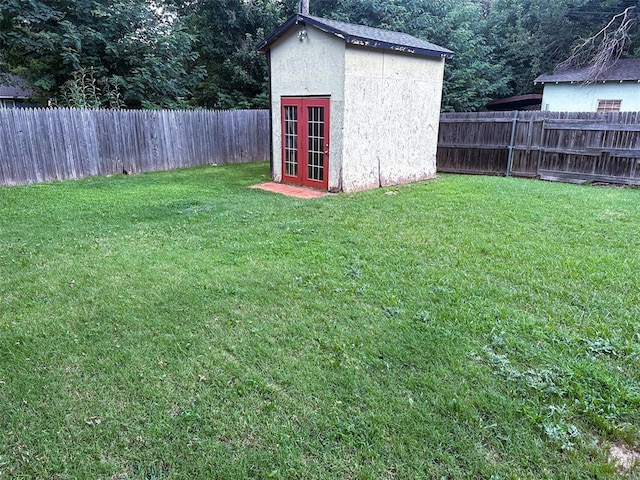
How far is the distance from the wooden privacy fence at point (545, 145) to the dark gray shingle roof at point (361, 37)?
2227 mm

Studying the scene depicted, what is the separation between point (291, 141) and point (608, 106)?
11916 millimetres

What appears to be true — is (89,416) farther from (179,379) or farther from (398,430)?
(398,430)

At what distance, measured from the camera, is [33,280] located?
12.3 feet

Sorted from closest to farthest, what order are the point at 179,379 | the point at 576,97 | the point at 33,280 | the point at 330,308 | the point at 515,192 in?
the point at 179,379, the point at 330,308, the point at 33,280, the point at 515,192, the point at 576,97

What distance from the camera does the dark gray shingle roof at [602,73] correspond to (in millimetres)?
13553

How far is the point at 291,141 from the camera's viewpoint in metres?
8.69

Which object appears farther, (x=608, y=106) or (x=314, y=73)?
(x=608, y=106)

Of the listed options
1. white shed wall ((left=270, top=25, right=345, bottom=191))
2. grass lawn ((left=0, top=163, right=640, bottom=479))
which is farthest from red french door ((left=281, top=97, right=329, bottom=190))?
grass lawn ((left=0, top=163, right=640, bottom=479))

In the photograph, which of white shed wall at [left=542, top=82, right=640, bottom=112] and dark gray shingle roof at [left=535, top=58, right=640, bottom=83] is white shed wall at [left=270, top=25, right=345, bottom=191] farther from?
white shed wall at [left=542, top=82, right=640, bottom=112]

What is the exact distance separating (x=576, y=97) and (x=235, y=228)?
14.6 meters

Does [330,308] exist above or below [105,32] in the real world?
below

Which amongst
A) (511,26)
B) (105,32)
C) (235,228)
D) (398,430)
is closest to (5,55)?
(105,32)

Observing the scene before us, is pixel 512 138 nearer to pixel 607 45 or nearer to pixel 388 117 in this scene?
pixel 388 117

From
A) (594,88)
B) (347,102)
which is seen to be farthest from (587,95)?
(347,102)
